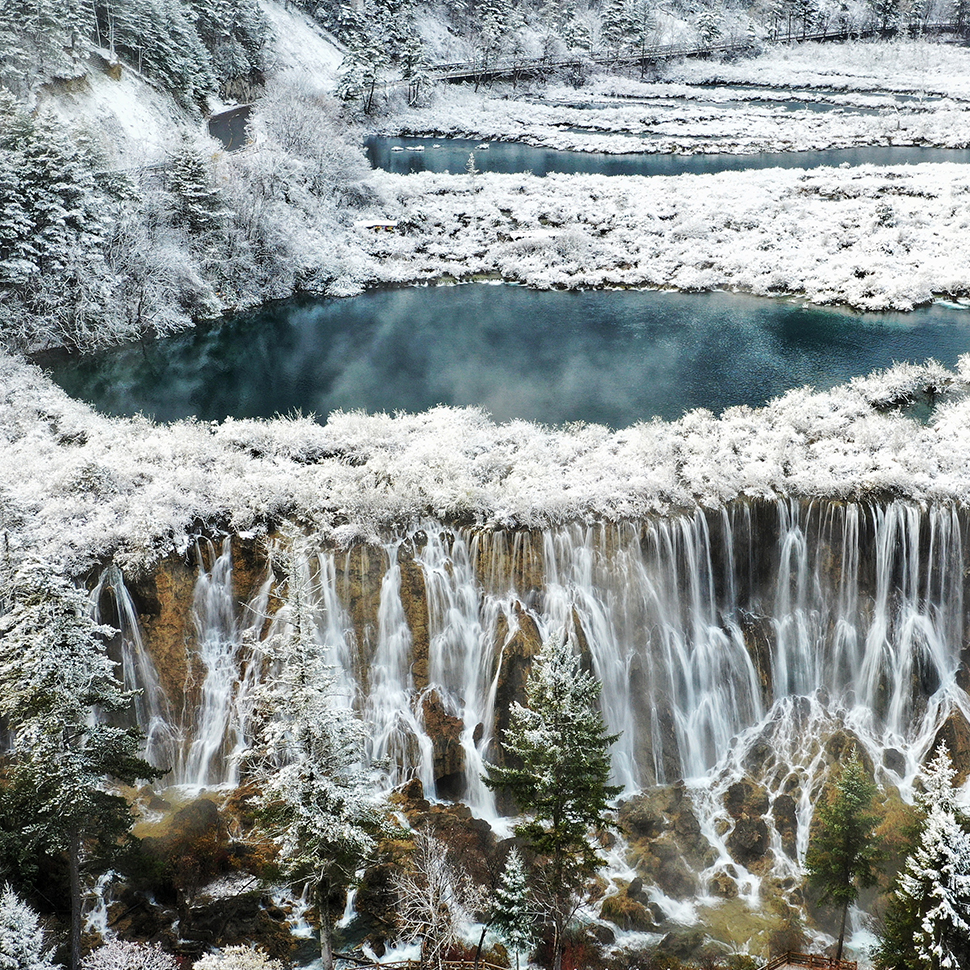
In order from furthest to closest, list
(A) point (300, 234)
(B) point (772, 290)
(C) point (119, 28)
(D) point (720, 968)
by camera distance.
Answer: (C) point (119, 28)
(A) point (300, 234)
(B) point (772, 290)
(D) point (720, 968)

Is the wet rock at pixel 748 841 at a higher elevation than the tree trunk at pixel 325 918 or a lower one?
lower

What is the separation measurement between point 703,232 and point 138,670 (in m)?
48.1

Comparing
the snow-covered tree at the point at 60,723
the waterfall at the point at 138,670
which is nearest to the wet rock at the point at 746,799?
the snow-covered tree at the point at 60,723

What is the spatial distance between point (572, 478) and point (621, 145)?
67211 millimetres

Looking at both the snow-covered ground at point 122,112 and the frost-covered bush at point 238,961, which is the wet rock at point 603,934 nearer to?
the frost-covered bush at point 238,961

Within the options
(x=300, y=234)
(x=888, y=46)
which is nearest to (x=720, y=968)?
(x=300, y=234)

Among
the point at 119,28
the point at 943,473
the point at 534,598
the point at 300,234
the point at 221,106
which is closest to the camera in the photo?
the point at 534,598

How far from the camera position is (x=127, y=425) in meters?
34.0

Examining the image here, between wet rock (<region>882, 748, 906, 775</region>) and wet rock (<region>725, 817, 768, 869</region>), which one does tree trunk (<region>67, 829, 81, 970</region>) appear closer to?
wet rock (<region>725, 817, 768, 869</region>)

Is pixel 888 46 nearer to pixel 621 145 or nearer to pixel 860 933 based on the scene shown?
pixel 621 145

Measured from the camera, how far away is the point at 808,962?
19.4 metres

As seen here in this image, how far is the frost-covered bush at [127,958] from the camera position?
17.4m

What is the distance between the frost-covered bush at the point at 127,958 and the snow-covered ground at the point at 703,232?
4343cm

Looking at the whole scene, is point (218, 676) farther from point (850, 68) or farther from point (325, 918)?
point (850, 68)
